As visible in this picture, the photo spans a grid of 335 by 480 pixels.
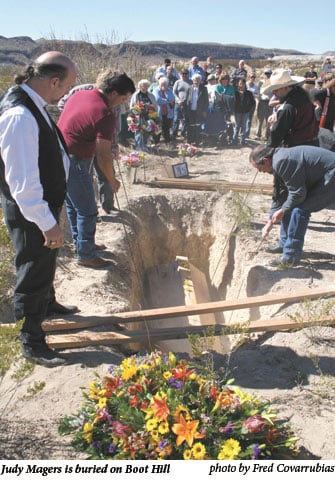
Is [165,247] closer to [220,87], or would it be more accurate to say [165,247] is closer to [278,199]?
[278,199]

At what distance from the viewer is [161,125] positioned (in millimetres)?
10609

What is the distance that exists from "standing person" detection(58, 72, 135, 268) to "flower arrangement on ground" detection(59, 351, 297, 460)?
2.34 metres

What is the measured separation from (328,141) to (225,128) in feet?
18.1

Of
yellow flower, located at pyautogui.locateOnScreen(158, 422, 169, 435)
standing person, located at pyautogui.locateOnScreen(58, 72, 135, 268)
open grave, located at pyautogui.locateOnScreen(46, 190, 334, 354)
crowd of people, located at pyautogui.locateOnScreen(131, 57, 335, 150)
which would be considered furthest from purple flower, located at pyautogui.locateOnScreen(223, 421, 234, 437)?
crowd of people, located at pyautogui.locateOnScreen(131, 57, 335, 150)

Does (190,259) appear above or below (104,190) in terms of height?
below

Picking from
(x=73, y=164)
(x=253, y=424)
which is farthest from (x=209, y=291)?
(x=253, y=424)

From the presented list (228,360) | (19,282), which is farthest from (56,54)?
(228,360)

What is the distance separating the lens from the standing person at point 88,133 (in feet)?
12.7

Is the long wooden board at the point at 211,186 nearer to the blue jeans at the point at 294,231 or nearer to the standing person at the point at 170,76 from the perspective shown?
the blue jeans at the point at 294,231

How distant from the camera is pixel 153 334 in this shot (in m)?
3.49

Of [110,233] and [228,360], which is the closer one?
[228,360]

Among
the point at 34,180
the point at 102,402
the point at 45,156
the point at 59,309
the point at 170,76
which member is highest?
the point at 170,76

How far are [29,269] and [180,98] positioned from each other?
359 inches

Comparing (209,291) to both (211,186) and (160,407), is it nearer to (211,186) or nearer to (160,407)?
(211,186)
